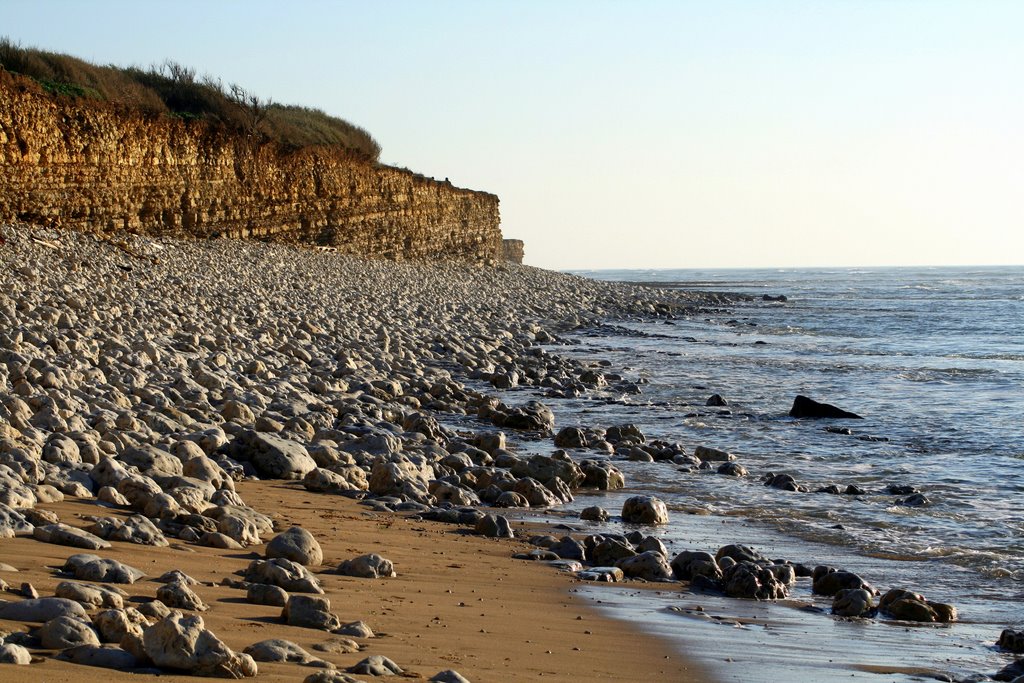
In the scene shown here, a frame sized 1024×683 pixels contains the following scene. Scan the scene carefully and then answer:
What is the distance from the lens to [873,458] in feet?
34.3

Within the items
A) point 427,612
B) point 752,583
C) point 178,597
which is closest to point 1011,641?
point 752,583

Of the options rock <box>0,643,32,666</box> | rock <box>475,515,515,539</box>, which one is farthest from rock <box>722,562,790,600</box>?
rock <box>0,643,32,666</box>

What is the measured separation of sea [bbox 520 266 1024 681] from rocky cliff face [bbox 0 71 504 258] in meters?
10.3

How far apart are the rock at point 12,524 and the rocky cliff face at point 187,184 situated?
17.4 metres

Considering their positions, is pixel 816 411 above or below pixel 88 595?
below

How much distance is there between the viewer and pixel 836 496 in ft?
27.6

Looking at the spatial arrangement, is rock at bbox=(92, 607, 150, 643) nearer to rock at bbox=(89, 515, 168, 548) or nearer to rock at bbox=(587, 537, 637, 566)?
rock at bbox=(89, 515, 168, 548)

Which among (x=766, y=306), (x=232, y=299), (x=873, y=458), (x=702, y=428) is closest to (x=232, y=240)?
(x=232, y=299)

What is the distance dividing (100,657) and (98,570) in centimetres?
94

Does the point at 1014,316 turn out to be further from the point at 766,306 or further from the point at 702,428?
the point at 702,428

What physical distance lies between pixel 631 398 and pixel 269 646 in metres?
11.6

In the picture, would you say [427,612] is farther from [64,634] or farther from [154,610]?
[64,634]

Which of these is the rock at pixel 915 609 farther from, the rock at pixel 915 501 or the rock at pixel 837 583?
the rock at pixel 915 501

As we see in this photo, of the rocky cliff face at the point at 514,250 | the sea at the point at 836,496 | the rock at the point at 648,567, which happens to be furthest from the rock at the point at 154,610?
the rocky cliff face at the point at 514,250
